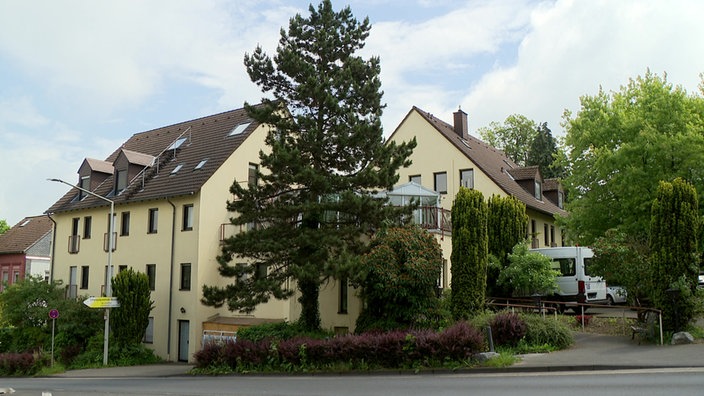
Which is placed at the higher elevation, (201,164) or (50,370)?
(201,164)

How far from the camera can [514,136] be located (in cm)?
6512

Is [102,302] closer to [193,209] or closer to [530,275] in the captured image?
[193,209]

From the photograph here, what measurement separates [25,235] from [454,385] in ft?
154

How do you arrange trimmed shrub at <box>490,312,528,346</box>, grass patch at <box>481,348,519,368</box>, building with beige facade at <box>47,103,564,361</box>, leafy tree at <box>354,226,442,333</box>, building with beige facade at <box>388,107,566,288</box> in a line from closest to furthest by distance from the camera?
grass patch at <box>481,348,519,368</box> < trimmed shrub at <box>490,312,528,346</box> < leafy tree at <box>354,226,442,333</box> < building with beige facade at <box>47,103,564,361</box> < building with beige facade at <box>388,107,566,288</box>

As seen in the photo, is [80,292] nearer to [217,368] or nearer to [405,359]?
[217,368]

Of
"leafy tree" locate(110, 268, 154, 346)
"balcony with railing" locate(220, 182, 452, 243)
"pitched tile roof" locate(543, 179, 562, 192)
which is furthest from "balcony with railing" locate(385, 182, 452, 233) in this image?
"pitched tile roof" locate(543, 179, 562, 192)

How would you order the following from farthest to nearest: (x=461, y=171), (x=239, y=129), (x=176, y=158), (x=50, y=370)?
(x=461, y=171) → (x=176, y=158) → (x=239, y=129) → (x=50, y=370)

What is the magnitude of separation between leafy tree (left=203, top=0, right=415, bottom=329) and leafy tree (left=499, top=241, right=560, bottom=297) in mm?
4459

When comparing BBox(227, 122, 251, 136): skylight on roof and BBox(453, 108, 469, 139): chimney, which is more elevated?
BBox(453, 108, 469, 139): chimney

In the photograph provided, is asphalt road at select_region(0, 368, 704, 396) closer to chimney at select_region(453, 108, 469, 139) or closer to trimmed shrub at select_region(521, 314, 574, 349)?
trimmed shrub at select_region(521, 314, 574, 349)

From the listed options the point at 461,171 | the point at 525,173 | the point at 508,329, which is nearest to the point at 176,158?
the point at 461,171

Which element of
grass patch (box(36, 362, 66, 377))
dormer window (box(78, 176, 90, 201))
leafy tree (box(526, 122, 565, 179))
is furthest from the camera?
leafy tree (box(526, 122, 565, 179))

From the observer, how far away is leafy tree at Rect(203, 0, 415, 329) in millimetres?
20969

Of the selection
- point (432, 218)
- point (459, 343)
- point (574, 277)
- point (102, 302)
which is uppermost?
point (432, 218)
